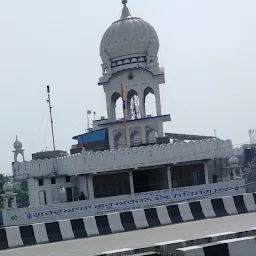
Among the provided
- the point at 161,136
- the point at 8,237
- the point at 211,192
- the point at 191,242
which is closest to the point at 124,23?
the point at 161,136

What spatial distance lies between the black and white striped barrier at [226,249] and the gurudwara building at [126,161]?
45.0 feet

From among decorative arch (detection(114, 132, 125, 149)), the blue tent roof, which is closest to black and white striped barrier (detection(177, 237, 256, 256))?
decorative arch (detection(114, 132, 125, 149))

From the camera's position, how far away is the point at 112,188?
2669cm

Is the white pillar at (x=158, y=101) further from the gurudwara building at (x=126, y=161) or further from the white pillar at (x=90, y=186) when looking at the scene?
the white pillar at (x=90, y=186)

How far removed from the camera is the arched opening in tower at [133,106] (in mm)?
31930

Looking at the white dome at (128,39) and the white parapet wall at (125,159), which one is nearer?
the white parapet wall at (125,159)

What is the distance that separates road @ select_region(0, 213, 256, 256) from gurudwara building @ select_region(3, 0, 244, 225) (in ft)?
26.3

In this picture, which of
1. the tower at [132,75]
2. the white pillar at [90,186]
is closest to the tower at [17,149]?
the tower at [132,75]

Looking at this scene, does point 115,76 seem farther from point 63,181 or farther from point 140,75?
point 63,181

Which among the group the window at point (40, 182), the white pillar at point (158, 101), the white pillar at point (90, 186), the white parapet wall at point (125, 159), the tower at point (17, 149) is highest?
the white pillar at point (158, 101)

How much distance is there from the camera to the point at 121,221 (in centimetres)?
1431

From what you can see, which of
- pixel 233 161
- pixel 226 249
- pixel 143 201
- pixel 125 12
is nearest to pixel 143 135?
pixel 233 161

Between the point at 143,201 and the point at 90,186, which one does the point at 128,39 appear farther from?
the point at 143,201

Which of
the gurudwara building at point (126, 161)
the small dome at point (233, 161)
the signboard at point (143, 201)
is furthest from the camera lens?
the small dome at point (233, 161)
